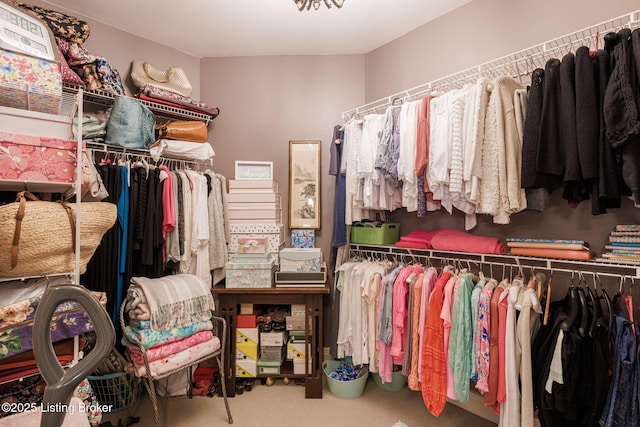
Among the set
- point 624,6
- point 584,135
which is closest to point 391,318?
point 584,135

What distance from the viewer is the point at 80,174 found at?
5.03ft

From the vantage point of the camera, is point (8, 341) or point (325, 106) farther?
point (325, 106)

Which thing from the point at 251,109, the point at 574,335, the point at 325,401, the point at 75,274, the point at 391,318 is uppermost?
the point at 251,109

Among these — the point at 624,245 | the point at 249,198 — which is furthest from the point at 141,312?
the point at 624,245

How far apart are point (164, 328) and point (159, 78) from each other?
1.99 metres

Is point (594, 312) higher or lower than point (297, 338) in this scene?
higher

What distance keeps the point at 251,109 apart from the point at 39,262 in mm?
2126

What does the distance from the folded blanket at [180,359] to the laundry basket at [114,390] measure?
23cm

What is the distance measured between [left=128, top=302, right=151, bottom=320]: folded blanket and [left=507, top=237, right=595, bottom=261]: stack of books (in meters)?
2.09

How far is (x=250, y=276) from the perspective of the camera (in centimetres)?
244

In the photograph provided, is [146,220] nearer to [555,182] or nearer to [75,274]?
[75,274]

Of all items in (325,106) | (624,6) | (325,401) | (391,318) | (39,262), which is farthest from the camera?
(325,106)

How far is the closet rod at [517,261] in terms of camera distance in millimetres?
1592

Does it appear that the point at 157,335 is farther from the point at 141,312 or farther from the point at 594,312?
the point at 594,312
